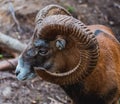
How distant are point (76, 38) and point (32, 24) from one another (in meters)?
4.03

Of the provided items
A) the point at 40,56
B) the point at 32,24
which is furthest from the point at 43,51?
the point at 32,24

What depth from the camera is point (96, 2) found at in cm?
1042

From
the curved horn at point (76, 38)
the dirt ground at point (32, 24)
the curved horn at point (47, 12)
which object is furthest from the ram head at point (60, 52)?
the dirt ground at point (32, 24)

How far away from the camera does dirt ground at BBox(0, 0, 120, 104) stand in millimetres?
7328

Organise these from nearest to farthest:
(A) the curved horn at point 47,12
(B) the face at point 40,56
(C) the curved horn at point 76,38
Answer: (C) the curved horn at point 76,38 < (B) the face at point 40,56 < (A) the curved horn at point 47,12

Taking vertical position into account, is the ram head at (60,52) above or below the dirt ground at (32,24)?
above

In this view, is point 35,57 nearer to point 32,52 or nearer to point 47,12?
point 32,52

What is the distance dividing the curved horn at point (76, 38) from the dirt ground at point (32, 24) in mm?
1914

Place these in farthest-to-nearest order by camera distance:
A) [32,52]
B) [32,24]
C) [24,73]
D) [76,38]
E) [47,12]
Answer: [32,24], [47,12], [24,73], [32,52], [76,38]

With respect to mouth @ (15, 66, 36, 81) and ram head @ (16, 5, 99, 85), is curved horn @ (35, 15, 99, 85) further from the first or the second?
mouth @ (15, 66, 36, 81)

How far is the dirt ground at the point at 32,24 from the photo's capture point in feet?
24.0

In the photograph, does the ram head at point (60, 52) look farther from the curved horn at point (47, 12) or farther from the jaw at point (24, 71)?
the curved horn at point (47, 12)

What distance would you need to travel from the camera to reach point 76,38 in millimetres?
5242

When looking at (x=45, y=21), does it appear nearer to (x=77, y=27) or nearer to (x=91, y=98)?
(x=77, y=27)
